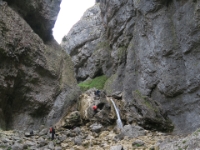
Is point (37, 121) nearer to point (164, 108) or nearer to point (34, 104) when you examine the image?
point (34, 104)

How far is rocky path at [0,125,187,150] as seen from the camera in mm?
12956

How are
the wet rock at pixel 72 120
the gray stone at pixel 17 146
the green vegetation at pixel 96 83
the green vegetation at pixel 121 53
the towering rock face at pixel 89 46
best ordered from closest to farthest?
the gray stone at pixel 17 146, the wet rock at pixel 72 120, the green vegetation at pixel 121 53, the green vegetation at pixel 96 83, the towering rock face at pixel 89 46

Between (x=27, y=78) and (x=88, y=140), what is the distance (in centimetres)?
847

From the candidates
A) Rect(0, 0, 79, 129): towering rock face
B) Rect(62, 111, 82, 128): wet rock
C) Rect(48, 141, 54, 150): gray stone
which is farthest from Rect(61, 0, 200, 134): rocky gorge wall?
Rect(48, 141, 54, 150): gray stone

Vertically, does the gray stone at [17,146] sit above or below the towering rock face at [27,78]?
below

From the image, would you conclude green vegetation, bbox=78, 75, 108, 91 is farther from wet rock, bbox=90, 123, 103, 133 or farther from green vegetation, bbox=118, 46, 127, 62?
wet rock, bbox=90, 123, 103, 133

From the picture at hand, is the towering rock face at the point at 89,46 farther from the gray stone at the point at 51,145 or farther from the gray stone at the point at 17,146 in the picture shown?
the gray stone at the point at 17,146

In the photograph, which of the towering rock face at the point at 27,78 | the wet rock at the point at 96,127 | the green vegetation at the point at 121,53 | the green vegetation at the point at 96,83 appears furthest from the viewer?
the green vegetation at the point at 96,83

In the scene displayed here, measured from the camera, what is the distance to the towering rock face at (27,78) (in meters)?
18.6

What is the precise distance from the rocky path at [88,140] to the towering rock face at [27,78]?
3279 millimetres

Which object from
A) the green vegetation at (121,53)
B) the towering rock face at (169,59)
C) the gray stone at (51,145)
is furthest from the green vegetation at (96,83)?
the gray stone at (51,145)

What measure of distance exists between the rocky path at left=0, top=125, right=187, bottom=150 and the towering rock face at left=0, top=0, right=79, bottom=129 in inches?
129

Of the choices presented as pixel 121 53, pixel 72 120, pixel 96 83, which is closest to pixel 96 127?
pixel 72 120

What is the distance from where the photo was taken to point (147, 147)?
40.5 ft
